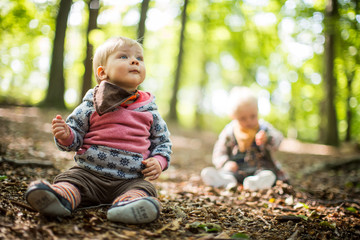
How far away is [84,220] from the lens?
1709mm

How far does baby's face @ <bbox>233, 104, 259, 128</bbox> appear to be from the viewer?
344cm

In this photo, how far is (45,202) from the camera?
1.61 metres

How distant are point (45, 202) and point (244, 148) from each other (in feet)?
8.81

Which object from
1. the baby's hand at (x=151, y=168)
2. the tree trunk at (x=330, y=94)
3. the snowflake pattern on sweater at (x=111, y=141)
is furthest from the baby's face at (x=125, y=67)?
the tree trunk at (x=330, y=94)

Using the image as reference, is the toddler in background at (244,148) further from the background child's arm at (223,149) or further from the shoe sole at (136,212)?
the shoe sole at (136,212)

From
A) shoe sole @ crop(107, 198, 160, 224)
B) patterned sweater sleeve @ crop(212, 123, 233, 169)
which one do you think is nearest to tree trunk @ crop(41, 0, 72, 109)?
patterned sweater sleeve @ crop(212, 123, 233, 169)

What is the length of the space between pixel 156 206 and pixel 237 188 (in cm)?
195

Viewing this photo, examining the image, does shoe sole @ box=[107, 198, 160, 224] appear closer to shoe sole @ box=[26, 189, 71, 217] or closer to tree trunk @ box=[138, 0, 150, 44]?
shoe sole @ box=[26, 189, 71, 217]

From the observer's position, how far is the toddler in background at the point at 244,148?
11.3ft

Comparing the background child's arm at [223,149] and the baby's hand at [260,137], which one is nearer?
the baby's hand at [260,137]

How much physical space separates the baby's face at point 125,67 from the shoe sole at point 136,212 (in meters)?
0.94

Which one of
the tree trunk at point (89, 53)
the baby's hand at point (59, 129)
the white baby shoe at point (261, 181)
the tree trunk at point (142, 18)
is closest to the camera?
the baby's hand at point (59, 129)

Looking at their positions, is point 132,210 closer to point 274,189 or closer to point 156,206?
point 156,206

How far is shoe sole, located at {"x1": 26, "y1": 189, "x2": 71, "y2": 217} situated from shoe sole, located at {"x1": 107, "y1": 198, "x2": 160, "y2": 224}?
32 cm
